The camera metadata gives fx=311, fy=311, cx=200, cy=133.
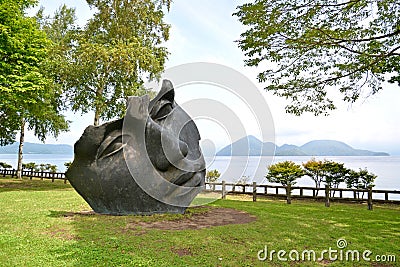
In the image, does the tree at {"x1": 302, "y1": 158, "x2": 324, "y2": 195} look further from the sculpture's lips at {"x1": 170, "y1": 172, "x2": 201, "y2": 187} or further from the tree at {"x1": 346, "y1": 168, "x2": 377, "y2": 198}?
the sculpture's lips at {"x1": 170, "y1": 172, "x2": 201, "y2": 187}

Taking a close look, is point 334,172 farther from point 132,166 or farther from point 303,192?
point 132,166

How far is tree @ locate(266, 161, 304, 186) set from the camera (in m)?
19.4

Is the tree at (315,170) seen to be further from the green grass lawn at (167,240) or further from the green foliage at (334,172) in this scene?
the green grass lawn at (167,240)

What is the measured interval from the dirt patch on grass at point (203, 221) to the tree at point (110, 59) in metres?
11.4

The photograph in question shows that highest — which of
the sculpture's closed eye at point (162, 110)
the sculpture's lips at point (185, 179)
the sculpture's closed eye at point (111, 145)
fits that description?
the sculpture's closed eye at point (162, 110)

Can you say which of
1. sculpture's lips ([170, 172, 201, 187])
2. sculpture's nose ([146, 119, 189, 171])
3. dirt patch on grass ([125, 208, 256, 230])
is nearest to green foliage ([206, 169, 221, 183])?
dirt patch on grass ([125, 208, 256, 230])

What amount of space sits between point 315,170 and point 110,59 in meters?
14.2

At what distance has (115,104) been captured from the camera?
21.2 meters

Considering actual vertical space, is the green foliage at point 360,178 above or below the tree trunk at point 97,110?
below

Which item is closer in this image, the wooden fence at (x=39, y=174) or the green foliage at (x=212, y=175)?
the green foliage at (x=212, y=175)

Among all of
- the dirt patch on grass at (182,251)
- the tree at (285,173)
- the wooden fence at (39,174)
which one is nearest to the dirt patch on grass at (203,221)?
the dirt patch on grass at (182,251)

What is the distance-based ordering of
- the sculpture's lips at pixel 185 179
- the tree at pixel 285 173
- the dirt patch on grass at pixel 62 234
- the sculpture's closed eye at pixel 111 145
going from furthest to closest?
the tree at pixel 285 173 < the sculpture's lips at pixel 185 179 < the sculpture's closed eye at pixel 111 145 < the dirt patch on grass at pixel 62 234

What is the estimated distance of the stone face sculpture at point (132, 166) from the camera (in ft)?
29.0

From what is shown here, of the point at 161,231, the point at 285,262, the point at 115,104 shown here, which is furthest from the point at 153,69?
the point at 285,262
